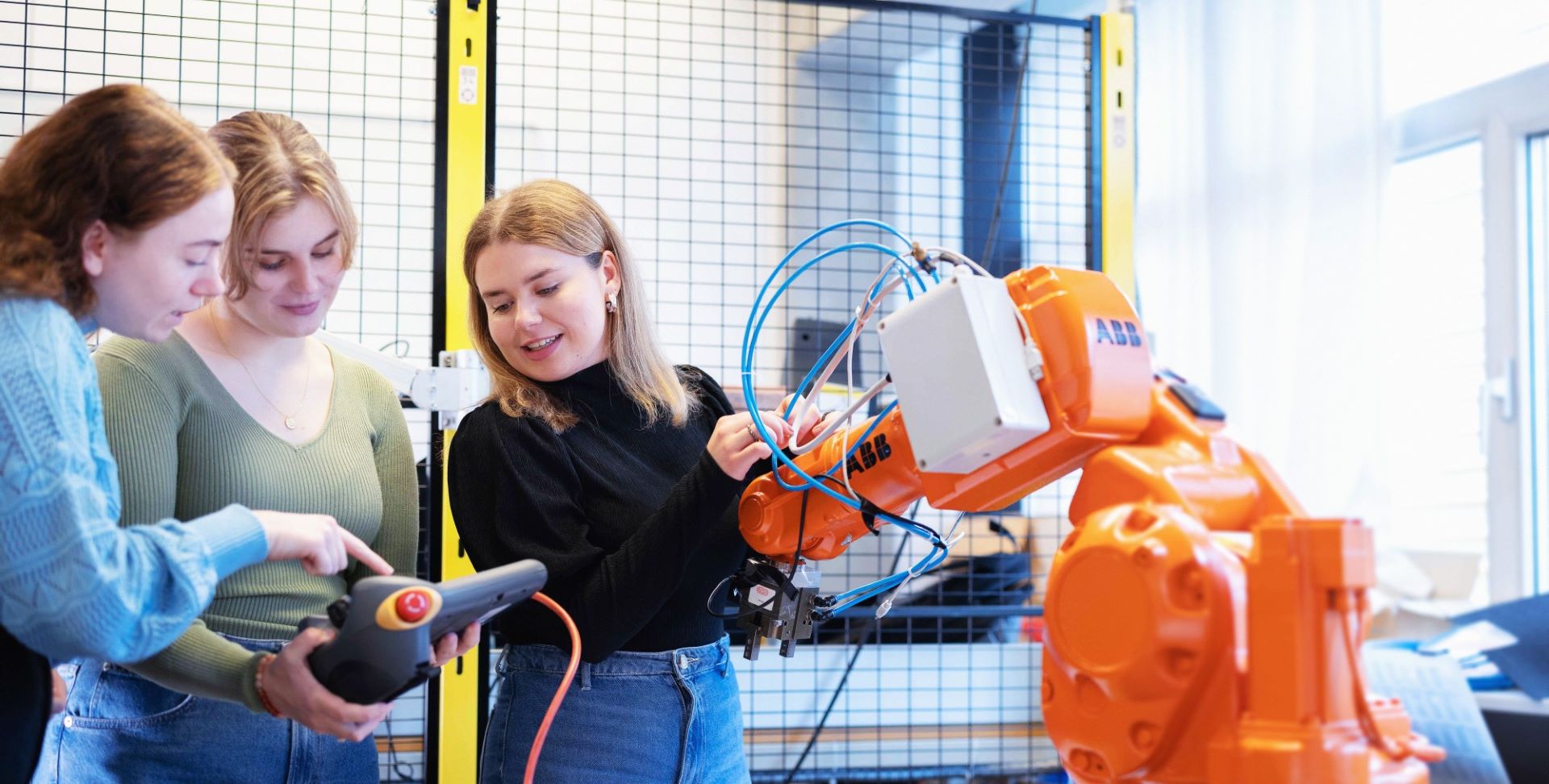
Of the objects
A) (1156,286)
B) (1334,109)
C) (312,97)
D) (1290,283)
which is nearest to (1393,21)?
(1334,109)

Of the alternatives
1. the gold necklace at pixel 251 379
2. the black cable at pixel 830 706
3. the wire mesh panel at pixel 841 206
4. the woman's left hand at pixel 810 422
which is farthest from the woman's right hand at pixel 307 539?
the black cable at pixel 830 706

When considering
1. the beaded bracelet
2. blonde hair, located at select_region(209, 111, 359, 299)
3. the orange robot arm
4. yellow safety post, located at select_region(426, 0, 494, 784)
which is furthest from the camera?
yellow safety post, located at select_region(426, 0, 494, 784)

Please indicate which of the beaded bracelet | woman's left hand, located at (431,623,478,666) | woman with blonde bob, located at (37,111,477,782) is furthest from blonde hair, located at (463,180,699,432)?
the beaded bracelet

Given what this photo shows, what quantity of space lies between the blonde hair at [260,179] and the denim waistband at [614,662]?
50 cm

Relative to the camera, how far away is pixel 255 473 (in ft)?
4.18

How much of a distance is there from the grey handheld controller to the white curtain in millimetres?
2419

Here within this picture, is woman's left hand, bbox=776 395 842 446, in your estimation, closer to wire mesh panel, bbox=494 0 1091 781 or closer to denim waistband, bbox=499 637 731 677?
denim waistband, bbox=499 637 731 677

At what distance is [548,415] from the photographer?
1.45m

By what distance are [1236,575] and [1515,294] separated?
2.57 metres

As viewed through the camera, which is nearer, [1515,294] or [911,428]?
[911,428]

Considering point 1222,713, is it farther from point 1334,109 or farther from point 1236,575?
point 1334,109

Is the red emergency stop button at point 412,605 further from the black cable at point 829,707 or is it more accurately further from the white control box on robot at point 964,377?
the black cable at point 829,707

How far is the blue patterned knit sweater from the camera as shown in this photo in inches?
34.6

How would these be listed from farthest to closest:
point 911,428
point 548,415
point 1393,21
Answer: point 1393,21 < point 548,415 < point 911,428
